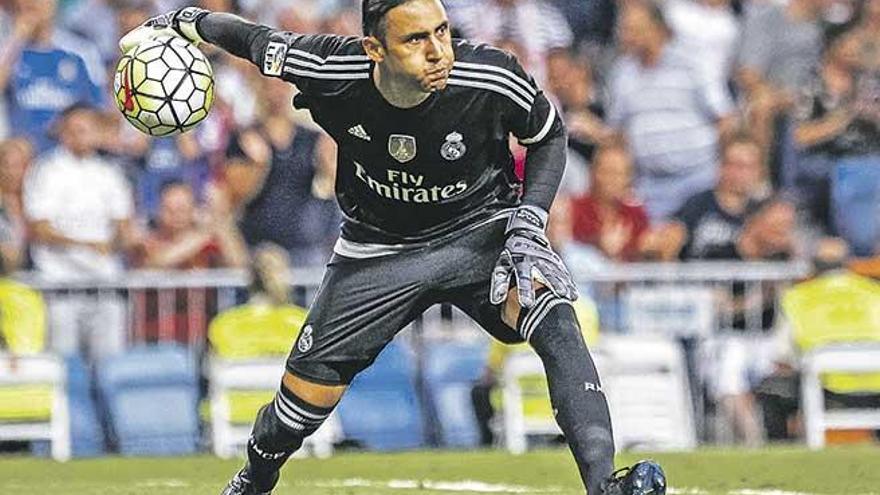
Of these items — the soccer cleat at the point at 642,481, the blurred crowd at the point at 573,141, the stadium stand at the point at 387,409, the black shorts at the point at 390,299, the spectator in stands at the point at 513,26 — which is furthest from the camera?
the spectator in stands at the point at 513,26

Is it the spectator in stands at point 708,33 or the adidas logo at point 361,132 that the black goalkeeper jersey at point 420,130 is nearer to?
the adidas logo at point 361,132

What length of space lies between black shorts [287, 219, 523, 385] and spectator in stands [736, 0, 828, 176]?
351 inches

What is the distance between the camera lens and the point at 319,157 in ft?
51.3

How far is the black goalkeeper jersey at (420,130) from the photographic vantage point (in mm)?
8133

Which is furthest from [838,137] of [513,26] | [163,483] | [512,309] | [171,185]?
[512,309]

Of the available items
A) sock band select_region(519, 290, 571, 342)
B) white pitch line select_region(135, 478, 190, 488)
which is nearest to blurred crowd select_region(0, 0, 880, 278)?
white pitch line select_region(135, 478, 190, 488)

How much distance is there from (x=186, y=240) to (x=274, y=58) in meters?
7.10

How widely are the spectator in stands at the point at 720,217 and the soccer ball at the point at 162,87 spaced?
7303 mm

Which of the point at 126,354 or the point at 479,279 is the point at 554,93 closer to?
the point at 126,354

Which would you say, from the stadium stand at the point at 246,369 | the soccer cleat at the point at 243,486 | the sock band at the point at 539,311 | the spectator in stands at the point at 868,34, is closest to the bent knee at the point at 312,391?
the soccer cleat at the point at 243,486

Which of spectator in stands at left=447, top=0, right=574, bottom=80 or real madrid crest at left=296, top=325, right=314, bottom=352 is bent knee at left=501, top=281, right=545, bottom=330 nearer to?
real madrid crest at left=296, top=325, right=314, bottom=352

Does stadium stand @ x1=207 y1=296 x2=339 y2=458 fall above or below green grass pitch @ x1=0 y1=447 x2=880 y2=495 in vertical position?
above

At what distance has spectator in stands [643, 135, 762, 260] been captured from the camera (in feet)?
50.7

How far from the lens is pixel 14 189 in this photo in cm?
1537
